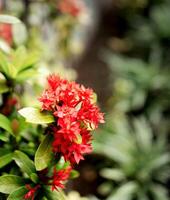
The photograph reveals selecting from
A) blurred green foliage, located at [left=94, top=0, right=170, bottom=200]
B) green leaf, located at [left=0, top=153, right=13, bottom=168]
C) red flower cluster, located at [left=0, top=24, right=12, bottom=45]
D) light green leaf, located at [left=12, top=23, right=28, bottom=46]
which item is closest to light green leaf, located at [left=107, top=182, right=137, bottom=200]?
blurred green foliage, located at [left=94, top=0, right=170, bottom=200]

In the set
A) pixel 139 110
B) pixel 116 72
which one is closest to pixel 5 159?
pixel 139 110

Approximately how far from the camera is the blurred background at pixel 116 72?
2961 mm

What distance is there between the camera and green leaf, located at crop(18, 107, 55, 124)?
142cm

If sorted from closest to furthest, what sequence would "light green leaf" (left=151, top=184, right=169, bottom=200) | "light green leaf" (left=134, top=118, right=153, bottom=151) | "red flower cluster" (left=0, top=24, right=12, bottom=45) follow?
"red flower cluster" (left=0, top=24, right=12, bottom=45), "light green leaf" (left=151, top=184, right=169, bottom=200), "light green leaf" (left=134, top=118, right=153, bottom=151)

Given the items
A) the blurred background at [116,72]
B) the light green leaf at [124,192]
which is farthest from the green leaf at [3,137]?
the light green leaf at [124,192]

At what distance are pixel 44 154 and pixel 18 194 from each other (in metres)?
0.14

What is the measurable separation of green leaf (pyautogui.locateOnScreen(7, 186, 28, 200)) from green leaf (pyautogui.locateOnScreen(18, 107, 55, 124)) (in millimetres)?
210

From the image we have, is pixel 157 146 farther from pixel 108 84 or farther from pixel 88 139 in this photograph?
pixel 88 139

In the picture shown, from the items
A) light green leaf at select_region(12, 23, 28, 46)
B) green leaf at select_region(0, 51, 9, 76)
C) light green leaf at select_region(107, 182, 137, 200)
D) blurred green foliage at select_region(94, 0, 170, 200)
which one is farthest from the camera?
blurred green foliage at select_region(94, 0, 170, 200)

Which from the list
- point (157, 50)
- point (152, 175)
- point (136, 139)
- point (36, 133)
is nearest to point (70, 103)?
point (36, 133)

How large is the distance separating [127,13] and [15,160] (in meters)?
4.24

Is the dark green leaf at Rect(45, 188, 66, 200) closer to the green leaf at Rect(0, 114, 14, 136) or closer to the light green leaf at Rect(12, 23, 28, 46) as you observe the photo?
the green leaf at Rect(0, 114, 14, 136)

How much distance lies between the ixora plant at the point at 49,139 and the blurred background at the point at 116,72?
35 centimetres

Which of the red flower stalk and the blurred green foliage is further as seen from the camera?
the blurred green foliage
